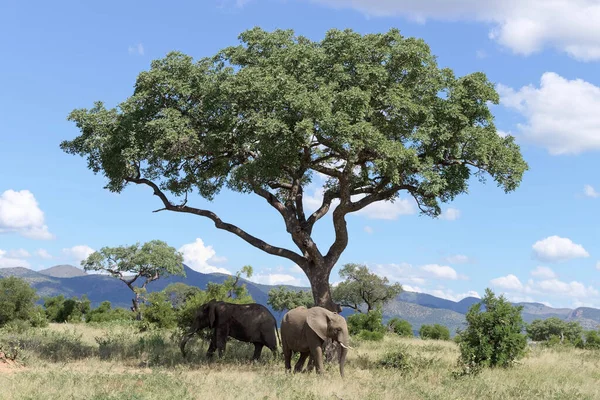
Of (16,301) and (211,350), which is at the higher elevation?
(16,301)

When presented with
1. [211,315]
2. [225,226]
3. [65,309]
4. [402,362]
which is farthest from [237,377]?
Result: [65,309]

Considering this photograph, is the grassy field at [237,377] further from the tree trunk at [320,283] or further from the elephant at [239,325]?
the tree trunk at [320,283]

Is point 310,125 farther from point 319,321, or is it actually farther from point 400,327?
point 400,327

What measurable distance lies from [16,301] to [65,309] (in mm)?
14558

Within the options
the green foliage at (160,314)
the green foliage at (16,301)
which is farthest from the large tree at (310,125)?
the green foliage at (16,301)

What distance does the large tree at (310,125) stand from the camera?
20.4 m

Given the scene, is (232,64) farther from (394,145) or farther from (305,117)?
(394,145)

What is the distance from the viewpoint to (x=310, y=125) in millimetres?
19438

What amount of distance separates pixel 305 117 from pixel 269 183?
650 cm

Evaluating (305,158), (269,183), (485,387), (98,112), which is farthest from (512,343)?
(98,112)

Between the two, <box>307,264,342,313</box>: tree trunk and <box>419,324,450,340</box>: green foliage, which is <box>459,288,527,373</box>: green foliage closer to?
<box>307,264,342,313</box>: tree trunk

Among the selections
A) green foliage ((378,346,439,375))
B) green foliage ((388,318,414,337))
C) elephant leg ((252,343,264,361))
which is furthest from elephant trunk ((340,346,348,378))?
green foliage ((388,318,414,337))

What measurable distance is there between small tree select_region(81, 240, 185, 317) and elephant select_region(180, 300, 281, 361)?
49715mm

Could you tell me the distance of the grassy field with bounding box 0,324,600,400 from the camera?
14344 mm
